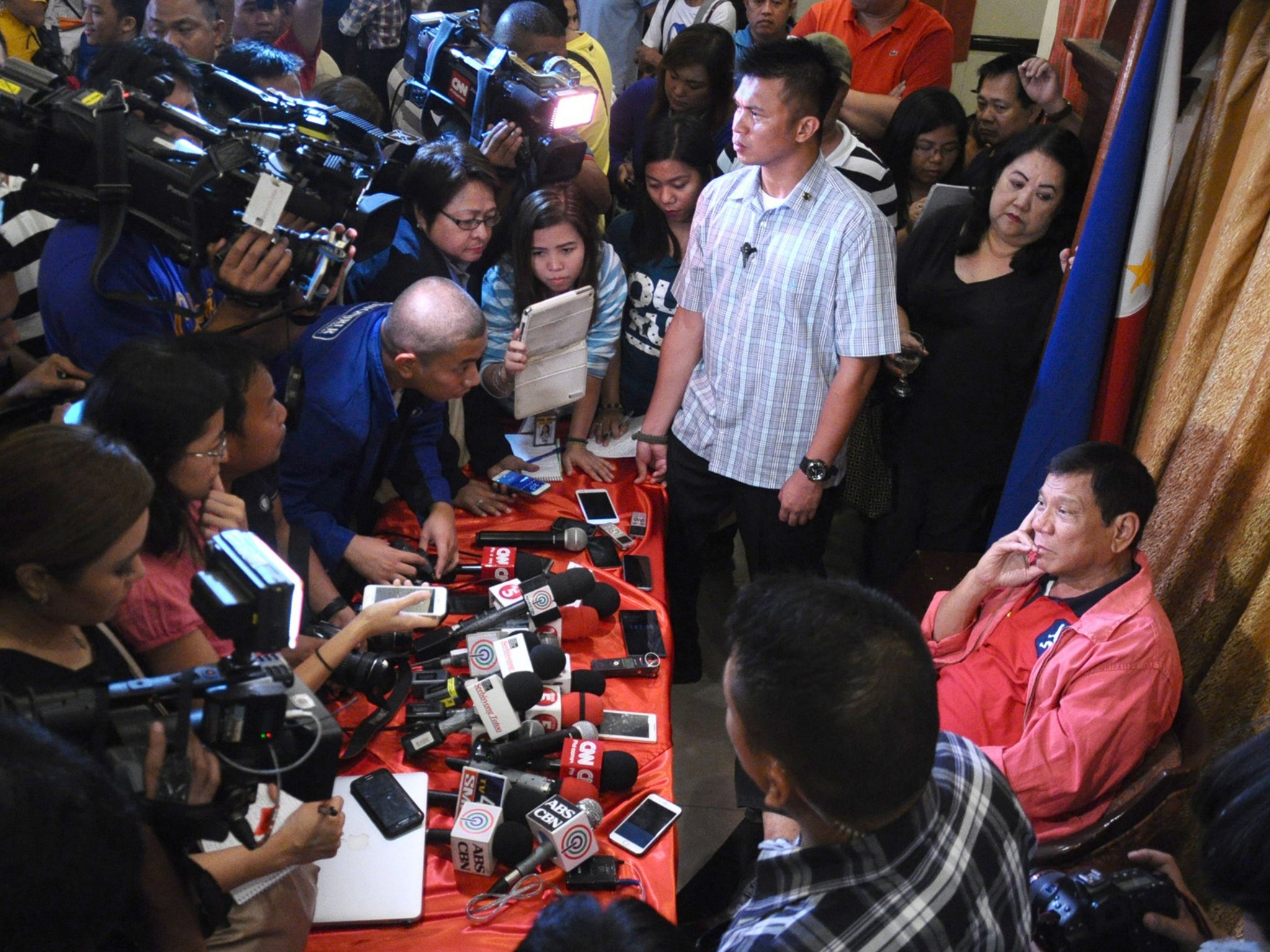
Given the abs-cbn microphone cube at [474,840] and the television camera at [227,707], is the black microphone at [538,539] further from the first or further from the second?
the television camera at [227,707]

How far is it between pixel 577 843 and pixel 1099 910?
2.84 ft

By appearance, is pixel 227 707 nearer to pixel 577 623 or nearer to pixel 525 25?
pixel 577 623

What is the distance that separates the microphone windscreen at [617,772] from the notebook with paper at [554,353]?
1187mm

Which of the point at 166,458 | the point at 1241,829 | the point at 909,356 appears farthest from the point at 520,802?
the point at 909,356

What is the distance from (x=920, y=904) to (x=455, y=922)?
32.3 inches

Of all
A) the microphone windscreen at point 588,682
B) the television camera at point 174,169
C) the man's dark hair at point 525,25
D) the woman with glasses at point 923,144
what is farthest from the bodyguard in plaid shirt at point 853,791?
the man's dark hair at point 525,25

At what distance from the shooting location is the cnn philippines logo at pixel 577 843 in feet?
5.70

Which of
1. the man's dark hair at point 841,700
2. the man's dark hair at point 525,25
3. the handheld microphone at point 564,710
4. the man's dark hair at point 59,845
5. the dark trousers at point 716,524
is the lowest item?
the dark trousers at point 716,524

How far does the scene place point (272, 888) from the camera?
1568 millimetres

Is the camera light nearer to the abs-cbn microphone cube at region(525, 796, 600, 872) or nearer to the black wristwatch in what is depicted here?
the black wristwatch

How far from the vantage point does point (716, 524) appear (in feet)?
10.4

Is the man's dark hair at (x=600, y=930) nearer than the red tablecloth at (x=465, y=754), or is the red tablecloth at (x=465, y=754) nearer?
the man's dark hair at (x=600, y=930)

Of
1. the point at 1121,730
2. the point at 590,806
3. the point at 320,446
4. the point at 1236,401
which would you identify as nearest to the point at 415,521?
the point at 320,446

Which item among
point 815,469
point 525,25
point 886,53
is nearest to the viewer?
point 815,469
